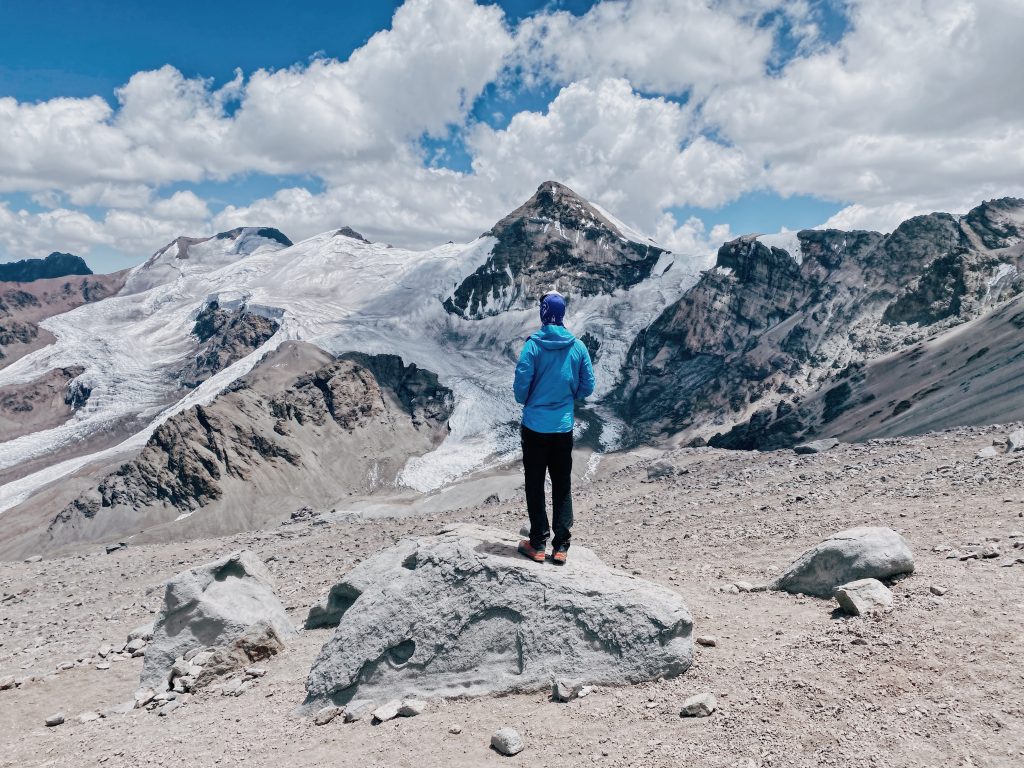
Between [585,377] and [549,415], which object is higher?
[585,377]

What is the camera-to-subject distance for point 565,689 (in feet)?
21.0

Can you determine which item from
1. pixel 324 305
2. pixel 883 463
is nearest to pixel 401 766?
pixel 883 463

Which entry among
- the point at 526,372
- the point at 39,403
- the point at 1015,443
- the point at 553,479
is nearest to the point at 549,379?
the point at 526,372

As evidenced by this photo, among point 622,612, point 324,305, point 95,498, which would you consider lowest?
point 95,498

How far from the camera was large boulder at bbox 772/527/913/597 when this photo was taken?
7.57m

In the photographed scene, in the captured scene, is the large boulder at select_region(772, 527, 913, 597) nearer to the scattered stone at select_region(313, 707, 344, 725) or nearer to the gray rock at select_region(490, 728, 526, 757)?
the gray rock at select_region(490, 728, 526, 757)

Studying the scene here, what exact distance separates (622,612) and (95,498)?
82.4 meters

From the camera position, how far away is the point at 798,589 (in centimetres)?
822

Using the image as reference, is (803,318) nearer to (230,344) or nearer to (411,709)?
(230,344)

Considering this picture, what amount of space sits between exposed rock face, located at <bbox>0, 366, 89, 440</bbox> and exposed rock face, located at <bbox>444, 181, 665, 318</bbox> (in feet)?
276

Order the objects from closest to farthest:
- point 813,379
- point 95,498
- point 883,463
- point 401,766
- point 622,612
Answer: point 401,766
point 622,612
point 883,463
point 95,498
point 813,379

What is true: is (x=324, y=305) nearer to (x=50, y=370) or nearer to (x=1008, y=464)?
(x=50, y=370)

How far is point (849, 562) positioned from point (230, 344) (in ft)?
525

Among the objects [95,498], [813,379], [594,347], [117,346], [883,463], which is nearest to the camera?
[883,463]
